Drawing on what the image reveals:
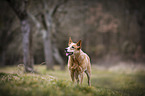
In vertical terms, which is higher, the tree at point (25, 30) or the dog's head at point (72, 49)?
the tree at point (25, 30)

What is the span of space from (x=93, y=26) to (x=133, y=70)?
1234cm

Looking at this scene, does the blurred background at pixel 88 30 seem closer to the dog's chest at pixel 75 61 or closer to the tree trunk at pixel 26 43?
the tree trunk at pixel 26 43

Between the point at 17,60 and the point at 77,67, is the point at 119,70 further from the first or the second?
the point at 17,60

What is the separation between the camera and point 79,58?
203 inches

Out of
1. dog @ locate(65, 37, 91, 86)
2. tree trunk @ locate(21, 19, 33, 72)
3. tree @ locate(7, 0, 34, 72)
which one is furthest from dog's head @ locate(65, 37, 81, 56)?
tree trunk @ locate(21, 19, 33, 72)

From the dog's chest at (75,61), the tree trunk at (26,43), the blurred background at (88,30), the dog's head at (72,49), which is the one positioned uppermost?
the blurred background at (88,30)

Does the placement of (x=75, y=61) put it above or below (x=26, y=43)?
below

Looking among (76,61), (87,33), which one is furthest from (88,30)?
(76,61)

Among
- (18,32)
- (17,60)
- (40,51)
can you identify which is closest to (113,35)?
(40,51)

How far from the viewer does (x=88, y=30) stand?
2641 cm

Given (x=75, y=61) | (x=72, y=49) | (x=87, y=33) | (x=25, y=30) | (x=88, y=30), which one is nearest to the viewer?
(x=72, y=49)

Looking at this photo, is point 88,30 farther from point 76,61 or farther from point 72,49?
point 72,49

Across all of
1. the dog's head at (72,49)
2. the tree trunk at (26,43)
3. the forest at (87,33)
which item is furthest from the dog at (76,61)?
the forest at (87,33)

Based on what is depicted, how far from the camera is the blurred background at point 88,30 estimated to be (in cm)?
1893
